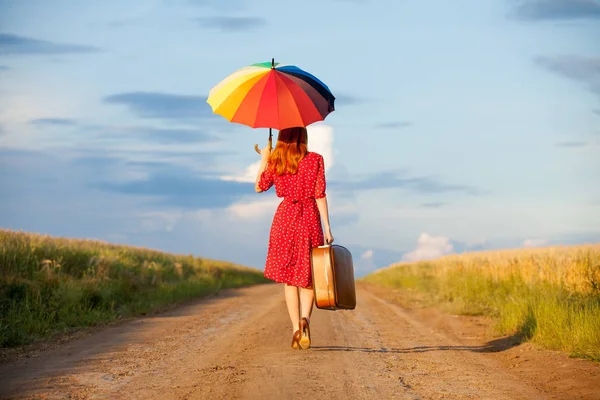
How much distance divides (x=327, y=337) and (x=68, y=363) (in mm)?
3459

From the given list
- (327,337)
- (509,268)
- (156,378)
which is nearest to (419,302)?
(509,268)

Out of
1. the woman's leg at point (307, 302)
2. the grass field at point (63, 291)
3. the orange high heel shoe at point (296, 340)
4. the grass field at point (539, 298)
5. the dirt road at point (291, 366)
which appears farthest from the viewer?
the grass field at point (63, 291)

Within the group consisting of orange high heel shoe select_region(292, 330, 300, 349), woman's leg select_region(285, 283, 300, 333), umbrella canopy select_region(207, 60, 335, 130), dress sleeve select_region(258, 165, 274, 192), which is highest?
umbrella canopy select_region(207, 60, 335, 130)

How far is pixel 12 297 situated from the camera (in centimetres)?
1284

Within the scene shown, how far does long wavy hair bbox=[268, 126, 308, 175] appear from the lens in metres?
8.45

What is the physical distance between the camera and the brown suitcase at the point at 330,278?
8.17 meters

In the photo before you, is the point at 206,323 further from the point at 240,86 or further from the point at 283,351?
the point at 240,86

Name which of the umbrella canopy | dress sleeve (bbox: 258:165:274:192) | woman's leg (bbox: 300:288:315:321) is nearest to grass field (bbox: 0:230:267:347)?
woman's leg (bbox: 300:288:315:321)

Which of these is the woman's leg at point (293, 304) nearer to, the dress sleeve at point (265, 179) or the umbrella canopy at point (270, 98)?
the dress sleeve at point (265, 179)

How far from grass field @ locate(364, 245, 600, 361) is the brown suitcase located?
2.90 metres

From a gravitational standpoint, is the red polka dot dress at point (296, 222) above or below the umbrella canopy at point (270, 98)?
below

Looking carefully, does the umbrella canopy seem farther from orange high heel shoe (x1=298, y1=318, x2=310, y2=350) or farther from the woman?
orange high heel shoe (x1=298, y1=318, x2=310, y2=350)

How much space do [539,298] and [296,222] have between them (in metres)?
5.76

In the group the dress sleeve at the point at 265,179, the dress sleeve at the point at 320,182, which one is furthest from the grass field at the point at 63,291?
the dress sleeve at the point at 320,182
